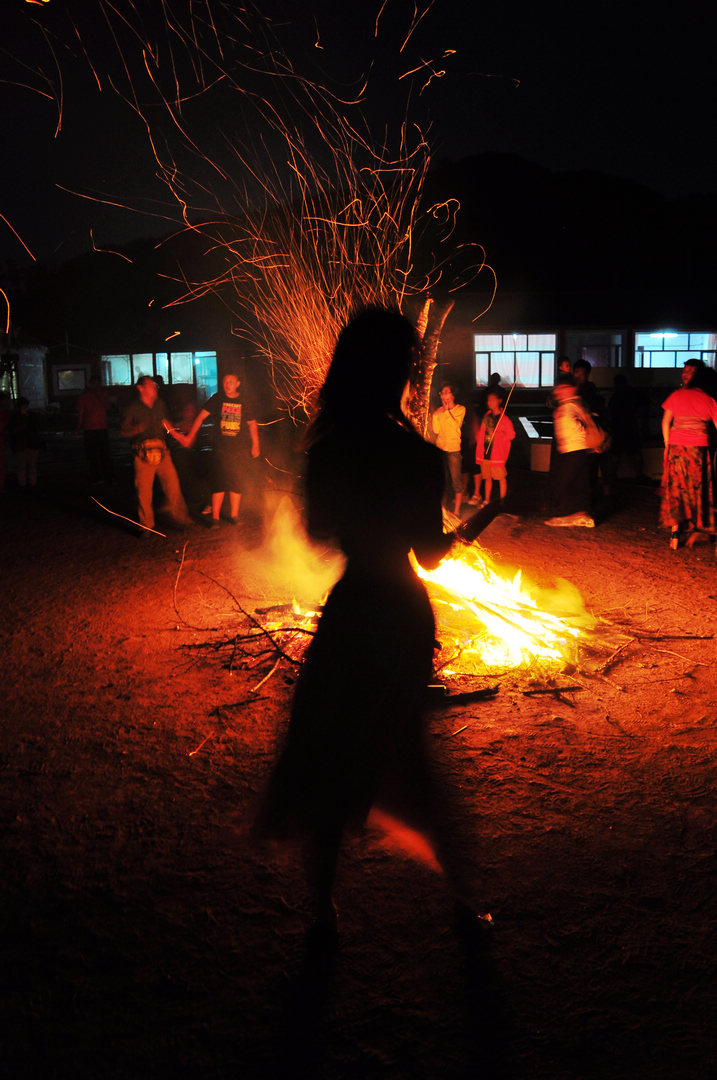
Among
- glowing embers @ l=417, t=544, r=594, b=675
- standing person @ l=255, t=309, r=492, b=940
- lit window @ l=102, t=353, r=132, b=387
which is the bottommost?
glowing embers @ l=417, t=544, r=594, b=675

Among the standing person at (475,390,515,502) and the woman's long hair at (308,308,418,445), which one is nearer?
the woman's long hair at (308,308,418,445)

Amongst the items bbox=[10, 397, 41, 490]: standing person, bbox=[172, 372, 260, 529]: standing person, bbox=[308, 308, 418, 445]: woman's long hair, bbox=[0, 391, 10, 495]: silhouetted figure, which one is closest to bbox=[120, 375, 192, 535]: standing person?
bbox=[172, 372, 260, 529]: standing person

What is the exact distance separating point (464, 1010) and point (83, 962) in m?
1.22

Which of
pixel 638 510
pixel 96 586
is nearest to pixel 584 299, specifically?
pixel 638 510

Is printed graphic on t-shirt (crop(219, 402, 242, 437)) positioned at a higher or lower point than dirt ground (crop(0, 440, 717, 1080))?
higher

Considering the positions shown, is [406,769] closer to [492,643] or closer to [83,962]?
[83,962]

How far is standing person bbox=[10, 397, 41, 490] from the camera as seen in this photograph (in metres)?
13.8

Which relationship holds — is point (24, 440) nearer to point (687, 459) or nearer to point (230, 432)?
point (230, 432)

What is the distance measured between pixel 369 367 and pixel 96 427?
11.8m

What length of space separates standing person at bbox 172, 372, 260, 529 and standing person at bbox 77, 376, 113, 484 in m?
3.99

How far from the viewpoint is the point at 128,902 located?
9.58ft

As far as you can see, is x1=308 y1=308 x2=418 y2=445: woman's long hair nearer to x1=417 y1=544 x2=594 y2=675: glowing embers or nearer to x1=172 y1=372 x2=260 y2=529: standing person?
x1=417 y1=544 x2=594 y2=675: glowing embers

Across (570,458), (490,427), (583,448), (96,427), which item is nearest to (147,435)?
(490,427)

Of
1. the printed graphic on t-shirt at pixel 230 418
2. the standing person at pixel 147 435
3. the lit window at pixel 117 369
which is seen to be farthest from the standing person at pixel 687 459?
the lit window at pixel 117 369
